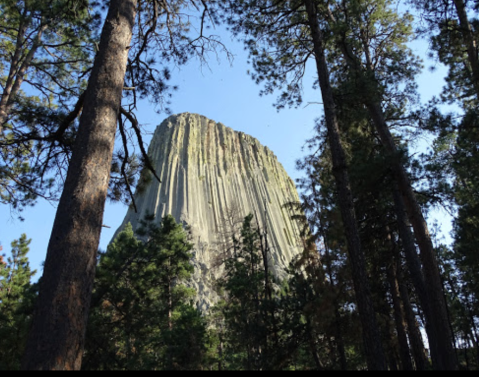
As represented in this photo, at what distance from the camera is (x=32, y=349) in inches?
87.6

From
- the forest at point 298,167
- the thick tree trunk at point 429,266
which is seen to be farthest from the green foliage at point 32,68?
the thick tree trunk at point 429,266

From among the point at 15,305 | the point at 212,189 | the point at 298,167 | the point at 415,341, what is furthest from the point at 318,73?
the point at 212,189

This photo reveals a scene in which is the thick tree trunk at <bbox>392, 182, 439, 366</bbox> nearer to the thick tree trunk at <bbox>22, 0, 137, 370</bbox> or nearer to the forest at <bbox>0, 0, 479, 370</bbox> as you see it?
the forest at <bbox>0, 0, 479, 370</bbox>

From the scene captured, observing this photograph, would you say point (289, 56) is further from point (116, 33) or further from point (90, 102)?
point (90, 102)

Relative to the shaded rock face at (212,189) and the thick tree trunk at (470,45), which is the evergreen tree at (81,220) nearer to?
the thick tree trunk at (470,45)

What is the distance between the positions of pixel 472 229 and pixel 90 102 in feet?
43.1

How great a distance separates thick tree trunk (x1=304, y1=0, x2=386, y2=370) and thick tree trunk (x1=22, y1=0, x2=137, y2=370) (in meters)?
3.94

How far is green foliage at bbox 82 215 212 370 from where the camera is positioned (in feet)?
33.8

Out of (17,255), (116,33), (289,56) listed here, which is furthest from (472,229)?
(17,255)

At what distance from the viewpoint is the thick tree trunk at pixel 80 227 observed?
2268 mm

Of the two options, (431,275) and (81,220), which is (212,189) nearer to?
(431,275)

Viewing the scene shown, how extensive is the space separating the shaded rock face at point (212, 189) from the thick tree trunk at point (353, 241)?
28001 millimetres

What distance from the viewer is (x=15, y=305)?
46.5ft

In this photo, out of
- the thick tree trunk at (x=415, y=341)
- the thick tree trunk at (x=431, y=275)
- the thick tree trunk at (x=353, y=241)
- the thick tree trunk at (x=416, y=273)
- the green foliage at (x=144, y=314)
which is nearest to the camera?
the thick tree trunk at (x=353, y=241)
